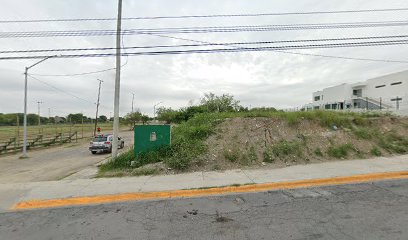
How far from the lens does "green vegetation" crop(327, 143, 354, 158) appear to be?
10.8 m

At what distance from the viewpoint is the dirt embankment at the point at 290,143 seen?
10352 mm

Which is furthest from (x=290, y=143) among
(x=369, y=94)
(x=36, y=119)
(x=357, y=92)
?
(x=36, y=119)

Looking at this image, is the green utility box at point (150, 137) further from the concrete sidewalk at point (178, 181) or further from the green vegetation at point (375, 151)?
the green vegetation at point (375, 151)

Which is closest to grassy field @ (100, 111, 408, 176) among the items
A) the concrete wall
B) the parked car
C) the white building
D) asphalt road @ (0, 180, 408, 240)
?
asphalt road @ (0, 180, 408, 240)

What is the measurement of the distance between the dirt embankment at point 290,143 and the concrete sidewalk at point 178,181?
A: 36.5 inches

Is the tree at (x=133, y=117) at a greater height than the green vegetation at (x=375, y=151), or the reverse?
the tree at (x=133, y=117)

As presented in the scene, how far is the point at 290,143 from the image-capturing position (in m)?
11.4

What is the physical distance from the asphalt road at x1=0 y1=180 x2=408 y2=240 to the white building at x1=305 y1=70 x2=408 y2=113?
126 ft

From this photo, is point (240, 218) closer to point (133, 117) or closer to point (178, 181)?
point (178, 181)

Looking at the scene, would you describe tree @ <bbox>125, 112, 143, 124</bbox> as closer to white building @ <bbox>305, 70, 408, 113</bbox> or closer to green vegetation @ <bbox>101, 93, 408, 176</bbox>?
white building @ <bbox>305, 70, 408, 113</bbox>

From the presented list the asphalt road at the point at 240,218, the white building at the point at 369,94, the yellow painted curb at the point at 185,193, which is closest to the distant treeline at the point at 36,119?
the yellow painted curb at the point at 185,193

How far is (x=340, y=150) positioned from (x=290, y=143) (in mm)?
2056

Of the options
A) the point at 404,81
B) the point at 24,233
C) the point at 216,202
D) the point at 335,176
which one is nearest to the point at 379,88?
the point at 404,81

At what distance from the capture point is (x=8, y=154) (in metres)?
23.1
